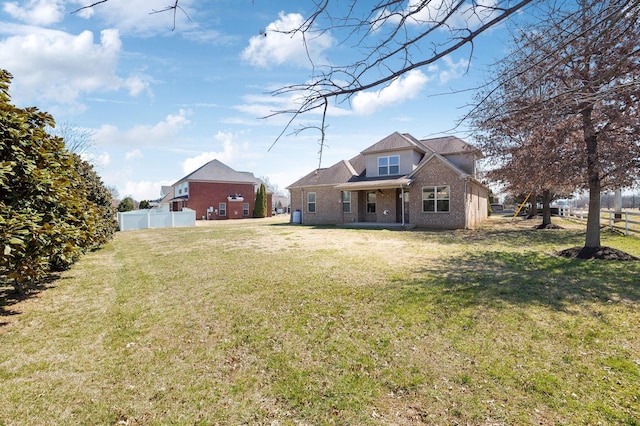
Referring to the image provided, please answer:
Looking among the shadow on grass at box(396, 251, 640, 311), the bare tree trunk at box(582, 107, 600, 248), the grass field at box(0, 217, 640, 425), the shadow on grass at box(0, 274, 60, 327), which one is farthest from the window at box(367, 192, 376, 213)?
the shadow on grass at box(0, 274, 60, 327)

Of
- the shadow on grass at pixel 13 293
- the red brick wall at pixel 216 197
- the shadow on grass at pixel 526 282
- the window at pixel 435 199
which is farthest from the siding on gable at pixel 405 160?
the red brick wall at pixel 216 197

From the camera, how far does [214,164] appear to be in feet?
135

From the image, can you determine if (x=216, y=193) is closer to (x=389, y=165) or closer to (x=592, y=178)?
(x=389, y=165)

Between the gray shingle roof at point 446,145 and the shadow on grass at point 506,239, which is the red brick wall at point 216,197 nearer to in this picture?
the gray shingle roof at point 446,145

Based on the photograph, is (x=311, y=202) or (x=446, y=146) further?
(x=311, y=202)

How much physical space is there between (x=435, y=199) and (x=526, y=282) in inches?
502

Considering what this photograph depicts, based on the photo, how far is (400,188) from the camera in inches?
835

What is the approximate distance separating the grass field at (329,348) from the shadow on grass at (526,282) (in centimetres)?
5

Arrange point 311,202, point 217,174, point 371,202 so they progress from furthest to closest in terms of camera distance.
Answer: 1. point 217,174
2. point 311,202
3. point 371,202

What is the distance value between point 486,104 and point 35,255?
24.7 ft

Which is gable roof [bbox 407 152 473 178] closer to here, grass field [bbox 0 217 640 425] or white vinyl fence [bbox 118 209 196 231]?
grass field [bbox 0 217 640 425]

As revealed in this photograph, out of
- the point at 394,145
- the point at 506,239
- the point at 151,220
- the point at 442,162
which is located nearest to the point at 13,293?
the point at 506,239

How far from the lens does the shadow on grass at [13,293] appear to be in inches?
226

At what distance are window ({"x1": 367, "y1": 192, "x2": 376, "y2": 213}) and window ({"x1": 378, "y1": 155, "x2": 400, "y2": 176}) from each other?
64.7 inches
